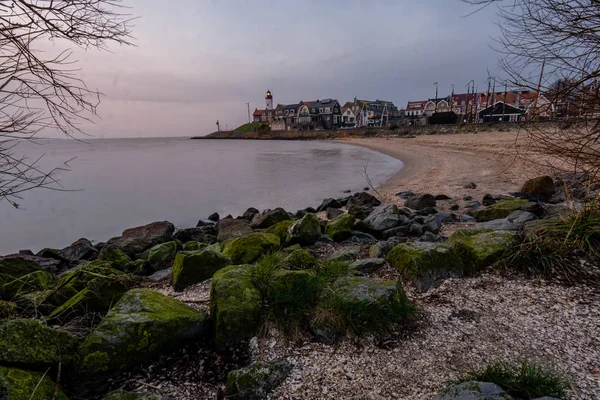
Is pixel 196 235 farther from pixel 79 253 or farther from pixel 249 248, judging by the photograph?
pixel 249 248

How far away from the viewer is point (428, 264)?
436cm

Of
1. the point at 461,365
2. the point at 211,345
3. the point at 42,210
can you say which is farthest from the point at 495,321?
the point at 42,210

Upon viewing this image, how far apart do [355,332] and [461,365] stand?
0.95 meters

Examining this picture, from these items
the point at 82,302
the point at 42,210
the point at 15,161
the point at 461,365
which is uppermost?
the point at 15,161

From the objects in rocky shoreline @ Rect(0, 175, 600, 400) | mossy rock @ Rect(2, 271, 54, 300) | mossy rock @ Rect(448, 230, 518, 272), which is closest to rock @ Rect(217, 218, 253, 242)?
rocky shoreline @ Rect(0, 175, 600, 400)

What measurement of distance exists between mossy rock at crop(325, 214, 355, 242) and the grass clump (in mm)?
4348

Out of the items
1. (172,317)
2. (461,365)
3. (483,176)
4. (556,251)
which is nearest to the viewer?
(461,365)

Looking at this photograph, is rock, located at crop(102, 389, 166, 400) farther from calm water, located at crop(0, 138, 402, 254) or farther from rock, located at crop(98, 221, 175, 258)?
calm water, located at crop(0, 138, 402, 254)

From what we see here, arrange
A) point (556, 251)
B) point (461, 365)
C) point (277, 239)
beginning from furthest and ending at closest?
point (277, 239), point (556, 251), point (461, 365)

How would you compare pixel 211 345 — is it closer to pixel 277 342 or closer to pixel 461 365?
pixel 277 342

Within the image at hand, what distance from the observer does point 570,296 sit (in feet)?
12.4

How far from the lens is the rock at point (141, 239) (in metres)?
8.60

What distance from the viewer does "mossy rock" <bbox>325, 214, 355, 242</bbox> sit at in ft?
22.7

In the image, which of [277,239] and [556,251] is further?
[277,239]
